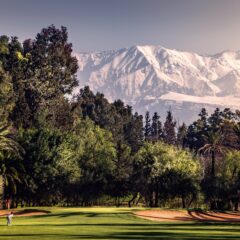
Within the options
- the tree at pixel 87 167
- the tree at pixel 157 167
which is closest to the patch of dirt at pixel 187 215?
the tree at pixel 157 167

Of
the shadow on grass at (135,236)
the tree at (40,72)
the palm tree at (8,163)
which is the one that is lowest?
the shadow on grass at (135,236)

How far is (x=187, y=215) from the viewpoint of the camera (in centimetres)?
7988

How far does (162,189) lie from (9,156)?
99.0ft

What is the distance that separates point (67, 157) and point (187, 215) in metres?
28.0

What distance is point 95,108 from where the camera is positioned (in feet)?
602

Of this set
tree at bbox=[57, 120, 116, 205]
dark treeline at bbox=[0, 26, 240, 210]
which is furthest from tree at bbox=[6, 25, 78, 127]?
tree at bbox=[57, 120, 116, 205]

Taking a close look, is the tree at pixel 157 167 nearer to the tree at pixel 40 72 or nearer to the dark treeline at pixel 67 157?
the dark treeline at pixel 67 157

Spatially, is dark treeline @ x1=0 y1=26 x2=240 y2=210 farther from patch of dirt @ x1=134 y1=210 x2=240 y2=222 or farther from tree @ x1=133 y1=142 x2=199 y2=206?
patch of dirt @ x1=134 y1=210 x2=240 y2=222

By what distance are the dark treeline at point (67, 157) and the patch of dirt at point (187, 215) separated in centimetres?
1154

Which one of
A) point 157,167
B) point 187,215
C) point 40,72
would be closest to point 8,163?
point 157,167

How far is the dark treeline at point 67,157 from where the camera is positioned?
94312 millimetres

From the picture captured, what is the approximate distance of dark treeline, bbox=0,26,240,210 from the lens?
9431 cm

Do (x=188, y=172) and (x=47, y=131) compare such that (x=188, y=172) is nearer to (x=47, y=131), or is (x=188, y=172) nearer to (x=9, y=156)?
(x=47, y=131)

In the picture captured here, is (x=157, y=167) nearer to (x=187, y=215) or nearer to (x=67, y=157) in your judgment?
(x=67, y=157)
